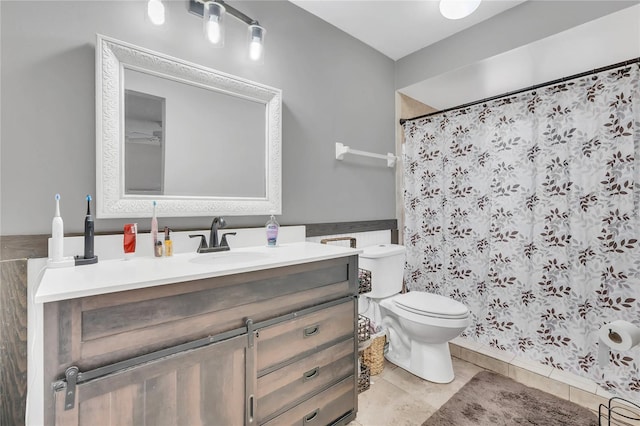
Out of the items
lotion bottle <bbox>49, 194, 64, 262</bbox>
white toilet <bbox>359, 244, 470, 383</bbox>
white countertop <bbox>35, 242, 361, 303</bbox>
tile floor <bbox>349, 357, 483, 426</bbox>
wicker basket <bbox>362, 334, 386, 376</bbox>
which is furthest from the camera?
wicker basket <bbox>362, 334, 386, 376</bbox>

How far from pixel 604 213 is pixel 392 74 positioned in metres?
1.82

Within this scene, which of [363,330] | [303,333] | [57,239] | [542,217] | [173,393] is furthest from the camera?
[542,217]

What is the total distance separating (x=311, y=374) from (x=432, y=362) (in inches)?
40.2

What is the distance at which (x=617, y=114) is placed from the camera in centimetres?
158

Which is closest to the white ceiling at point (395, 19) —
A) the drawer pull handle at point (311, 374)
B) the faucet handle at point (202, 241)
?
the faucet handle at point (202, 241)

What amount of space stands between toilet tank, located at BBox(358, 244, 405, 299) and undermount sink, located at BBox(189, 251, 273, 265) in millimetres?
771

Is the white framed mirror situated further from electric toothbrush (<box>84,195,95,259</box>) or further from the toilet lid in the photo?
the toilet lid

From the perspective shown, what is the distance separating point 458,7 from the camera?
1.60 metres

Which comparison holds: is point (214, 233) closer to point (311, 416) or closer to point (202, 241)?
point (202, 241)

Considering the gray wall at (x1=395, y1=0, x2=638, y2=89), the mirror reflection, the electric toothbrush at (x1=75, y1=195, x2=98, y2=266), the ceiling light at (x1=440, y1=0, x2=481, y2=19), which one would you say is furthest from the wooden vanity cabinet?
the gray wall at (x1=395, y1=0, x2=638, y2=89)

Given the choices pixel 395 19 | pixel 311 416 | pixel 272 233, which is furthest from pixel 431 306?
pixel 395 19

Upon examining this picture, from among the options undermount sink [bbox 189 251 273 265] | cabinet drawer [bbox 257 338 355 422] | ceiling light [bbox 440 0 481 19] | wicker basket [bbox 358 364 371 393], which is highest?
ceiling light [bbox 440 0 481 19]

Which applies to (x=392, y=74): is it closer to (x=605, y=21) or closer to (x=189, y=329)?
(x=605, y=21)

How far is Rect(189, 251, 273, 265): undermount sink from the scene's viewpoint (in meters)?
1.30
